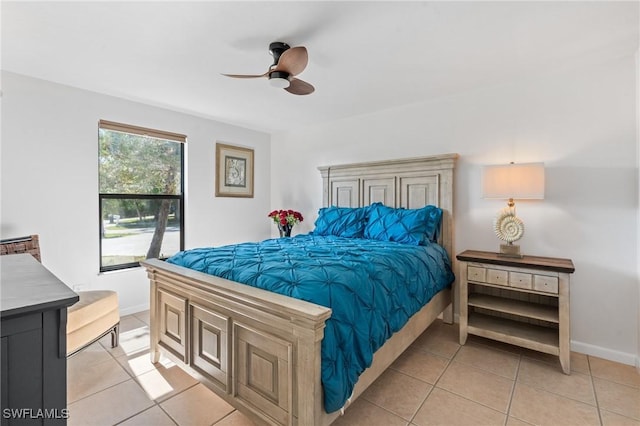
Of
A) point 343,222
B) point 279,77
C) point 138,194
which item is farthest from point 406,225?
point 138,194

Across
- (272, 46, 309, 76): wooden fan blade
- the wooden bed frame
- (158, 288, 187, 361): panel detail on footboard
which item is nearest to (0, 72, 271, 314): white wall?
the wooden bed frame

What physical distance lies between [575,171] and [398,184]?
1521mm

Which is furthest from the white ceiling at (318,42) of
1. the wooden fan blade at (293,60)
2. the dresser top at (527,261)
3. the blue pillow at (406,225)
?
the dresser top at (527,261)

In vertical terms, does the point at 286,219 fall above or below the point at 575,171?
below

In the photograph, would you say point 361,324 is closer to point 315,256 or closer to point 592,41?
point 315,256

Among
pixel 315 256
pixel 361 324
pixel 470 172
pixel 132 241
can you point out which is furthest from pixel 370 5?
pixel 132 241

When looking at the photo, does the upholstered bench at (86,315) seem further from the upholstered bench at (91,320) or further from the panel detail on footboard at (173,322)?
the panel detail on footboard at (173,322)

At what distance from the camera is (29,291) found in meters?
0.92

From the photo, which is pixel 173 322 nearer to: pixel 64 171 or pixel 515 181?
pixel 64 171

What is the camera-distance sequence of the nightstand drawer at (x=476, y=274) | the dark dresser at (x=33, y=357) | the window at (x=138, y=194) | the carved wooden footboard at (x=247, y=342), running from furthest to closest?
the window at (x=138, y=194) < the nightstand drawer at (x=476, y=274) < the carved wooden footboard at (x=247, y=342) < the dark dresser at (x=33, y=357)

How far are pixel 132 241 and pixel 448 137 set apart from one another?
11.9ft

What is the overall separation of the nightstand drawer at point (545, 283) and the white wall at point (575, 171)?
0.49 metres

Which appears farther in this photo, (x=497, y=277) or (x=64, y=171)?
(x=64, y=171)

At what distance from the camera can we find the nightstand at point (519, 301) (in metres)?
2.18
